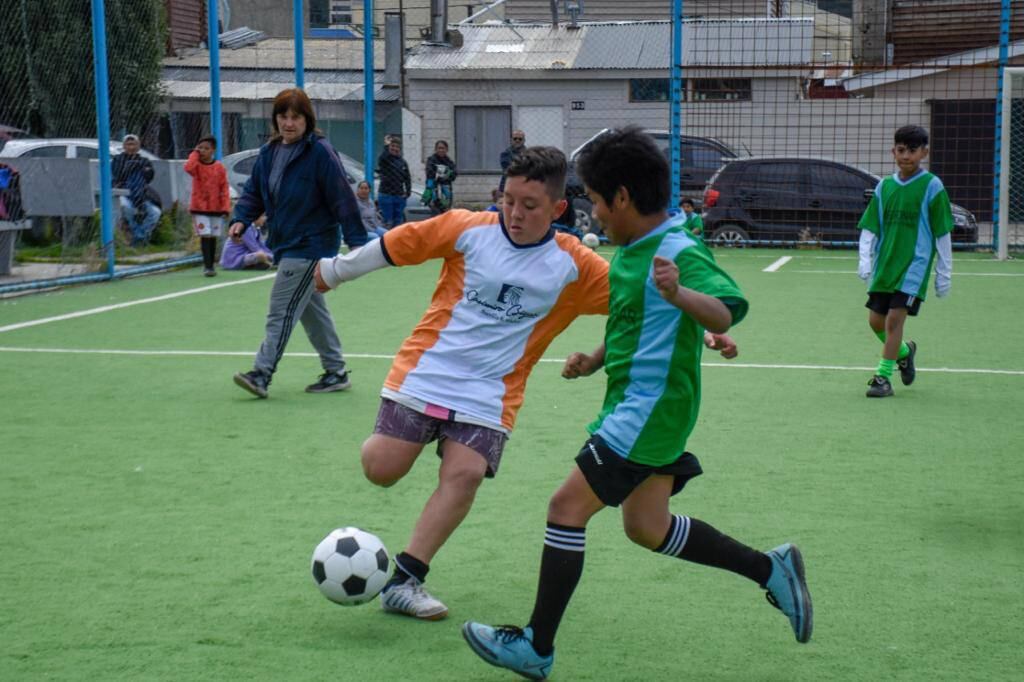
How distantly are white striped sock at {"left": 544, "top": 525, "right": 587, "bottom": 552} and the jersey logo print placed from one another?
3.19ft

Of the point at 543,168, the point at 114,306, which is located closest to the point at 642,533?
the point at 543,168

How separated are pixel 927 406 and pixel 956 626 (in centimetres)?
Answer: 423

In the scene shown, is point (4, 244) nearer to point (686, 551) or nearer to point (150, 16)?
point (150, 16)

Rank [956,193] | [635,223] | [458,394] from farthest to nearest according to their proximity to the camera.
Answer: [956,193], [458,394], [635,223]

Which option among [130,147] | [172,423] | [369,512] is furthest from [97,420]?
[130,147]

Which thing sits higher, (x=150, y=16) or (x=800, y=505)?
(x=150, y=16)

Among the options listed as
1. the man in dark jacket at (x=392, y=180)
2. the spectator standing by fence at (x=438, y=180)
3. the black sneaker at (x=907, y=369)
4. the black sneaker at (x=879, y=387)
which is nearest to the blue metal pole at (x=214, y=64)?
the man in dark jacket at (x=392, y=180)

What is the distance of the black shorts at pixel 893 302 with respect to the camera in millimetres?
8859

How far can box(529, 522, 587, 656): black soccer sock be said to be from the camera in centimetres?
391

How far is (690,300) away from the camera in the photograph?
12.0 ft

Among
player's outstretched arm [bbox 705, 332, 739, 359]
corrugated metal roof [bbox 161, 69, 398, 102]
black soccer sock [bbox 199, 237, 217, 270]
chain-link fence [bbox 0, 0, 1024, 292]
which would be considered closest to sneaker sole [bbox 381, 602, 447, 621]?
player's outstretched arm [bbox 705, 332, 739, 359]

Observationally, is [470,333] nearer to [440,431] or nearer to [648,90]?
[440,431]

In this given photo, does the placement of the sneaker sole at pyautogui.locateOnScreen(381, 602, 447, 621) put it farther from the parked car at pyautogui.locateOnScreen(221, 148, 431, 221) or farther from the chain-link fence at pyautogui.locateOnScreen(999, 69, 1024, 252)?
the parked car at pyautogui.locateOnScreen(221, 148, 431, 221)

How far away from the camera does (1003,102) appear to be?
745 inches
